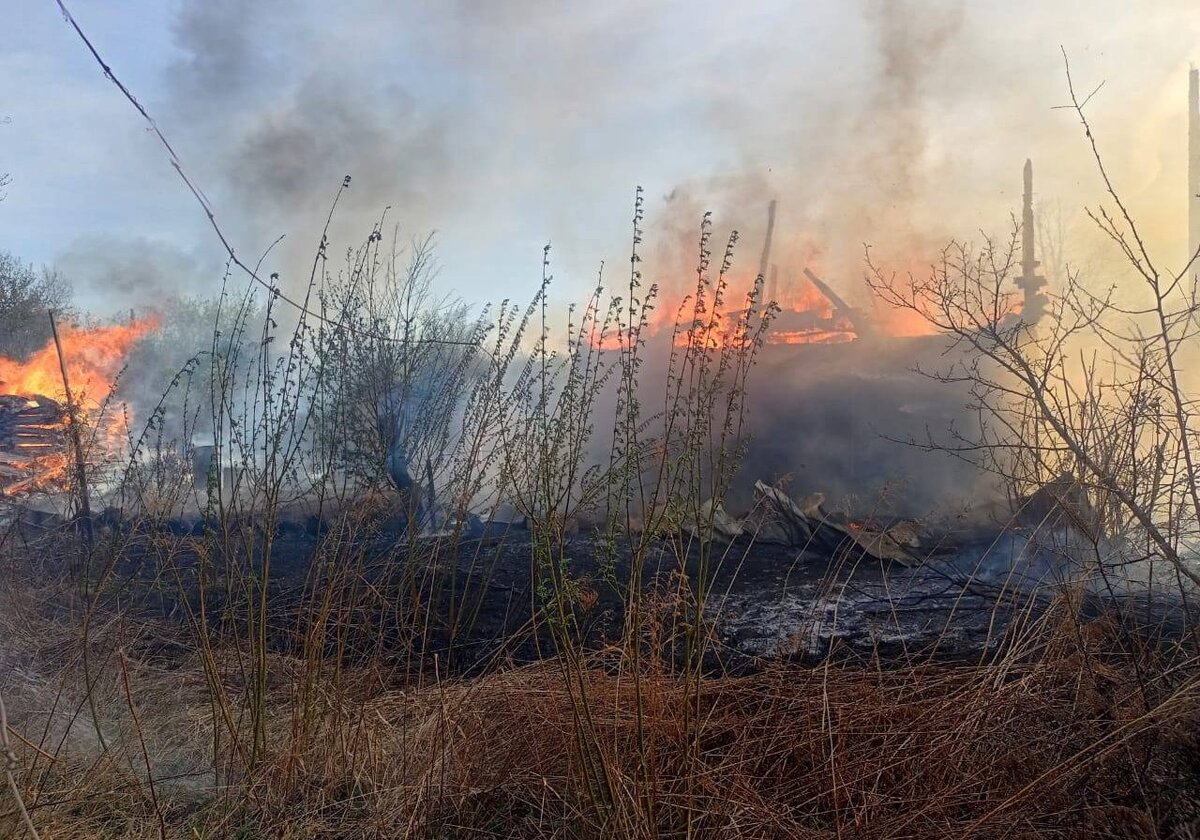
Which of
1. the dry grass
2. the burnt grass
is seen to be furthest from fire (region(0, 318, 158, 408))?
the dry grass

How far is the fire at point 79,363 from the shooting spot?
1633 centimetres

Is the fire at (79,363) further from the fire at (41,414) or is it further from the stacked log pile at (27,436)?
the stacked log pile at (27,436)

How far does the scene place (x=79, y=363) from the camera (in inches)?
737

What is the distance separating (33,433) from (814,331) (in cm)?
1614

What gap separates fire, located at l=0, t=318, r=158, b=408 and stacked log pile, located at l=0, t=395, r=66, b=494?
1.47 ft

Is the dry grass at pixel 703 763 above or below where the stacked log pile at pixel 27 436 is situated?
below

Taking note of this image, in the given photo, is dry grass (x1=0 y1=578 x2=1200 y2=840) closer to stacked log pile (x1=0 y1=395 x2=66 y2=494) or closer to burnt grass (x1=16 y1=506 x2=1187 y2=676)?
burnt grass (x1=16 y1=506 x2=1187 y2=676)

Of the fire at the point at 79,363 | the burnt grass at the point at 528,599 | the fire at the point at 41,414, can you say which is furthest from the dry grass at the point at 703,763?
the fire at the point at 79,363

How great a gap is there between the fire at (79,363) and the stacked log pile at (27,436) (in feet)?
1.47

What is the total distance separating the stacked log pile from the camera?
39.4 ft

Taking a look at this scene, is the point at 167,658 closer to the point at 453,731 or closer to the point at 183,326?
the point at 453,731

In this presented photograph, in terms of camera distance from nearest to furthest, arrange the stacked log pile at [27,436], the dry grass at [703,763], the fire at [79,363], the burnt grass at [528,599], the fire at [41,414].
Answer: the dry grass at [703,763] → the burnt grass at [528,599] → the fire at [41,414] → the stacked log pile at [27,436] → the fire at [79,363]

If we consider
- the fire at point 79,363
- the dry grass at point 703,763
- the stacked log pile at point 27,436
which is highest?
the fire at point 79,363

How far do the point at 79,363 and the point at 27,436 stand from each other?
16.7 ft
